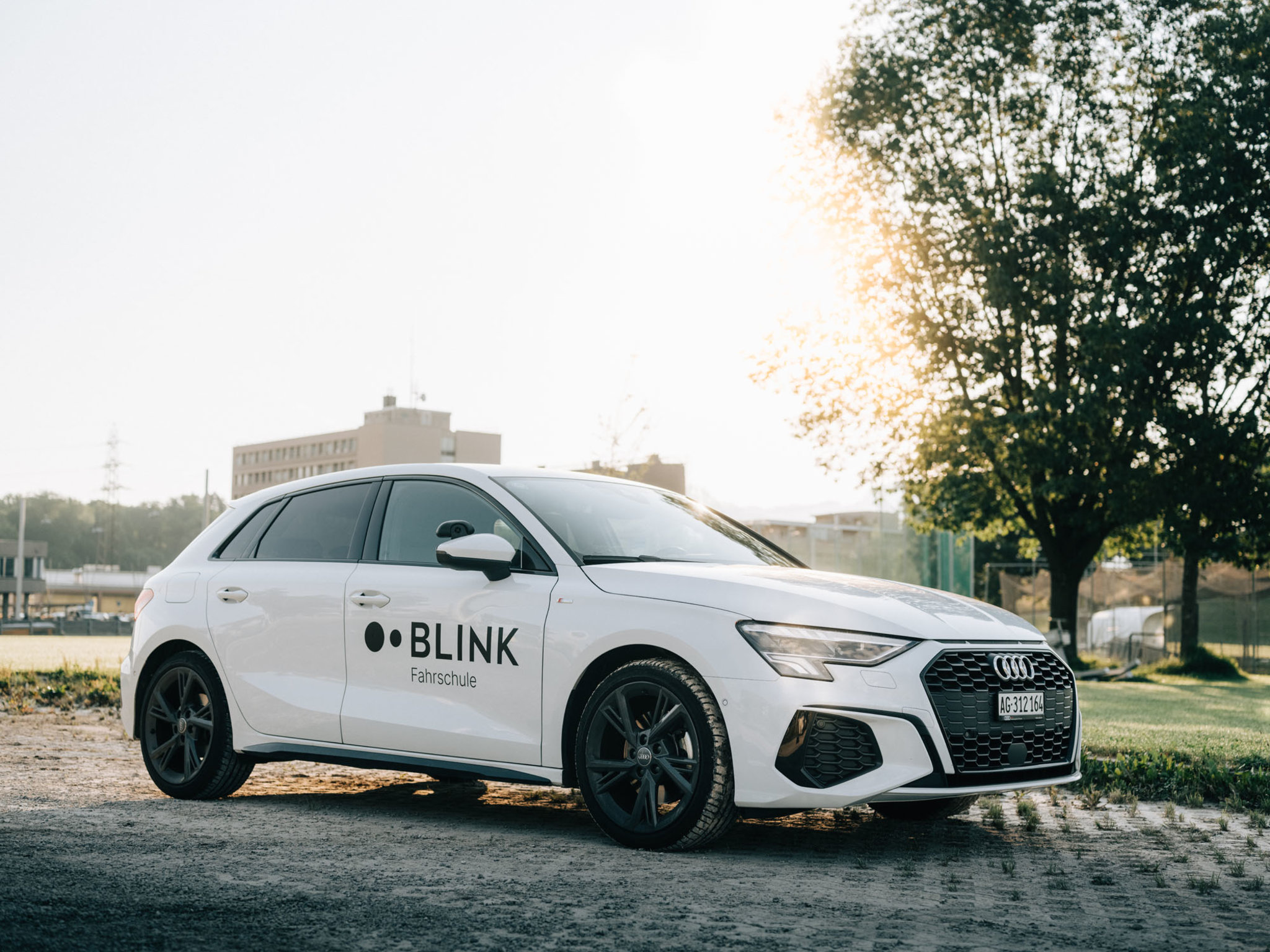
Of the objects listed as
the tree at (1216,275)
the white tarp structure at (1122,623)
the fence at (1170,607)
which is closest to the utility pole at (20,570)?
the white tarp structure at (1122,623)

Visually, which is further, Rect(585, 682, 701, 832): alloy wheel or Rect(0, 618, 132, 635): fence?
Rect(0, 618, 132, 635): fence

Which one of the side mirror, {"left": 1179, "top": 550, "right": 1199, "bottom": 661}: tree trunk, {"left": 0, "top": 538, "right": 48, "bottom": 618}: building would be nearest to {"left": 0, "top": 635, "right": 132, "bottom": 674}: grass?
the side mirror

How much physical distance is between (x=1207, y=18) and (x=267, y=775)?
75.8 ft

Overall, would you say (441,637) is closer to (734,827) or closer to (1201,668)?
(734,827)

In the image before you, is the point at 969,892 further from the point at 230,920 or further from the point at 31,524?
the point at 31,524

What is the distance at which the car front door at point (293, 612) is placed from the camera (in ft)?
23.7

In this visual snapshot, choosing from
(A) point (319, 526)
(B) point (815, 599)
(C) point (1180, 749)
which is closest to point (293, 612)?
(A) point (319, 526)

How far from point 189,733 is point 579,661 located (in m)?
2.73

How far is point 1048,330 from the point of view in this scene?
2741 cm

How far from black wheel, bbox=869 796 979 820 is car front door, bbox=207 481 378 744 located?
8.94 ft

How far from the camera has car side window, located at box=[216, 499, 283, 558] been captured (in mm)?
8047

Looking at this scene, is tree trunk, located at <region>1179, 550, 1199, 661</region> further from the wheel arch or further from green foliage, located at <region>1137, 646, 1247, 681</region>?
the wheel arch

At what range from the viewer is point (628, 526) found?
23.1 ft

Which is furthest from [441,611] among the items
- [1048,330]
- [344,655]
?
[1048,330]
